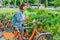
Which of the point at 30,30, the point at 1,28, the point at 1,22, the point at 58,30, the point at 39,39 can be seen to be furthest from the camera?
the point at 1,22

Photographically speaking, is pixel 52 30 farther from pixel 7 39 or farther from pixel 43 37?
pixel 7 39

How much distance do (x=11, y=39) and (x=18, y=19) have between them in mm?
665

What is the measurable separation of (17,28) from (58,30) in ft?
4.74

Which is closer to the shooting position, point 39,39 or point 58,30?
point 39,39

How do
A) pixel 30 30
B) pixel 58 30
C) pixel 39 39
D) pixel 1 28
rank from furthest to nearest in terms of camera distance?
pixel 1 28
pixel 30 30
pixel 58 30
pixel 39 39

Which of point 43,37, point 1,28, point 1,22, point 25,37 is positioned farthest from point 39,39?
point 1,22

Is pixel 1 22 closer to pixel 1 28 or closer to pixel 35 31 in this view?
pixel 1 28

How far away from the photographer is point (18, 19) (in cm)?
906

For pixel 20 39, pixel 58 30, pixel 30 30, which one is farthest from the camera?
pixel 30 30

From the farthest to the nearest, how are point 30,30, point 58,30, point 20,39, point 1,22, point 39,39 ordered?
point 1,22 < point 30,30 < point 20,39 < point 58,30 < point 39,39

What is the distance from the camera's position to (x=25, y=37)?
356 inches

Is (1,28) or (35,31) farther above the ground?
(35,31)

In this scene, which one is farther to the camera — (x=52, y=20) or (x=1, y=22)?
(x=1, y=22)

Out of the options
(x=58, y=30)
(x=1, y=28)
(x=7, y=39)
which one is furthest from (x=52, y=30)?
(x=1, y=28)
